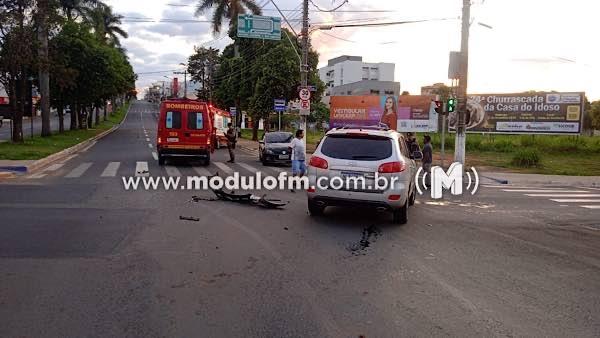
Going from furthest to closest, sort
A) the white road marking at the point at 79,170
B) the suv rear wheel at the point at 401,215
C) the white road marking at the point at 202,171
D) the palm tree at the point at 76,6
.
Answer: the palm tree at the point at 76,6
the white road marking at the point at 202,171
the white road marking at the point at 79,170
the suv rear wheel at the point at 401,215

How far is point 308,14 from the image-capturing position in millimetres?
24734

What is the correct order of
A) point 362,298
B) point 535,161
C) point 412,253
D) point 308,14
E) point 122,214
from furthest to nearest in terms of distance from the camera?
point 535,161 → point 308,14 → point 122,214 → point 412,253 → point 362,298

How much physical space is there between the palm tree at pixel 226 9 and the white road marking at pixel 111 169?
99.6 feet

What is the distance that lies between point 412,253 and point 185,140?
47.5 feet

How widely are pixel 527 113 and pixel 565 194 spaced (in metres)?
26.4

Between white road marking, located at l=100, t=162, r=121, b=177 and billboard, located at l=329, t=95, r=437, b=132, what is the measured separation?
2443 cm

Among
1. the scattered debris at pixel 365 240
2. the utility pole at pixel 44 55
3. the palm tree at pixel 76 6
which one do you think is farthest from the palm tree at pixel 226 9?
the scattered debris at pixel 365 240

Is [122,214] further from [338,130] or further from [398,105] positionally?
[398,105]

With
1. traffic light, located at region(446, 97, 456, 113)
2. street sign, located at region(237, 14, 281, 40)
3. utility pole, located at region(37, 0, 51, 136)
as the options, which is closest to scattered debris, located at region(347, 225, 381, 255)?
traffic light, located at region(446, 97, 456, 113)

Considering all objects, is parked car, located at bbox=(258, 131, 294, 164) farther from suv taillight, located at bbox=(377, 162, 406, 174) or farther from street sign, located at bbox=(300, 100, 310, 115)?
suv taillight, located at bbox=(377, 162, 406, 174)

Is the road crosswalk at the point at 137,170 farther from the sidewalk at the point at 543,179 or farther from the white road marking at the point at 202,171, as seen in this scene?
the sidewalk at the point at 543,179

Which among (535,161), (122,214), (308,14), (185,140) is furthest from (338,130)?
(535,161)

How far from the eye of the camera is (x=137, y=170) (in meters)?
18.1

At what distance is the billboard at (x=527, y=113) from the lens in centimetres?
3934
